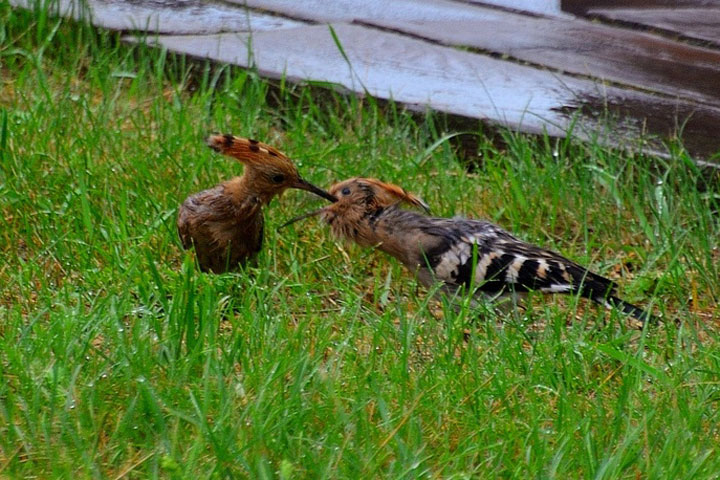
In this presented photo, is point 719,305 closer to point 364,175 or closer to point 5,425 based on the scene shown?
point 364,175

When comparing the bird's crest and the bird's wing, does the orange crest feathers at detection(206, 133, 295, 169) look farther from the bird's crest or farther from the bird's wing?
the bird's wing

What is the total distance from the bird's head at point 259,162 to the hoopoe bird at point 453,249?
22cm

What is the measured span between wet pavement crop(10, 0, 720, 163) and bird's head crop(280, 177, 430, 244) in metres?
1.17

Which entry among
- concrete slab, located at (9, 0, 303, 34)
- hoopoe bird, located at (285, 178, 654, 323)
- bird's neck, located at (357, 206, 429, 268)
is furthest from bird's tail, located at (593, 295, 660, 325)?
concrete slab, located at (9, 0, 303, 34)

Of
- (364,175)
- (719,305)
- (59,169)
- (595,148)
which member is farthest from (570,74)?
(59,169)

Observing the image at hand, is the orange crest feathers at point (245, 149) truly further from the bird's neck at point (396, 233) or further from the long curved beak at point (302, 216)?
the bird's neck at point (396, 233)

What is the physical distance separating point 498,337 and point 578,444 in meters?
0.80

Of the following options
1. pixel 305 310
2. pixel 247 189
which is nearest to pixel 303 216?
pixel 247 189

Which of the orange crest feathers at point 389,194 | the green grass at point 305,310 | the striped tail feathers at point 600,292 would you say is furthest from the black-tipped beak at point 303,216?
the striped tail feathers at point 600,292

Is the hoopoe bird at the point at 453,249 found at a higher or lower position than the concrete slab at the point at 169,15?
lower

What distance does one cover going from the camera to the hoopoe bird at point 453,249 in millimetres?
4812

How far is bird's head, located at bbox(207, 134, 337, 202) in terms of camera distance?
197 inches

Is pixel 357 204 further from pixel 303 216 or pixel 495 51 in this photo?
pixel 495 51

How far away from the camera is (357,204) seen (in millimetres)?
5227
